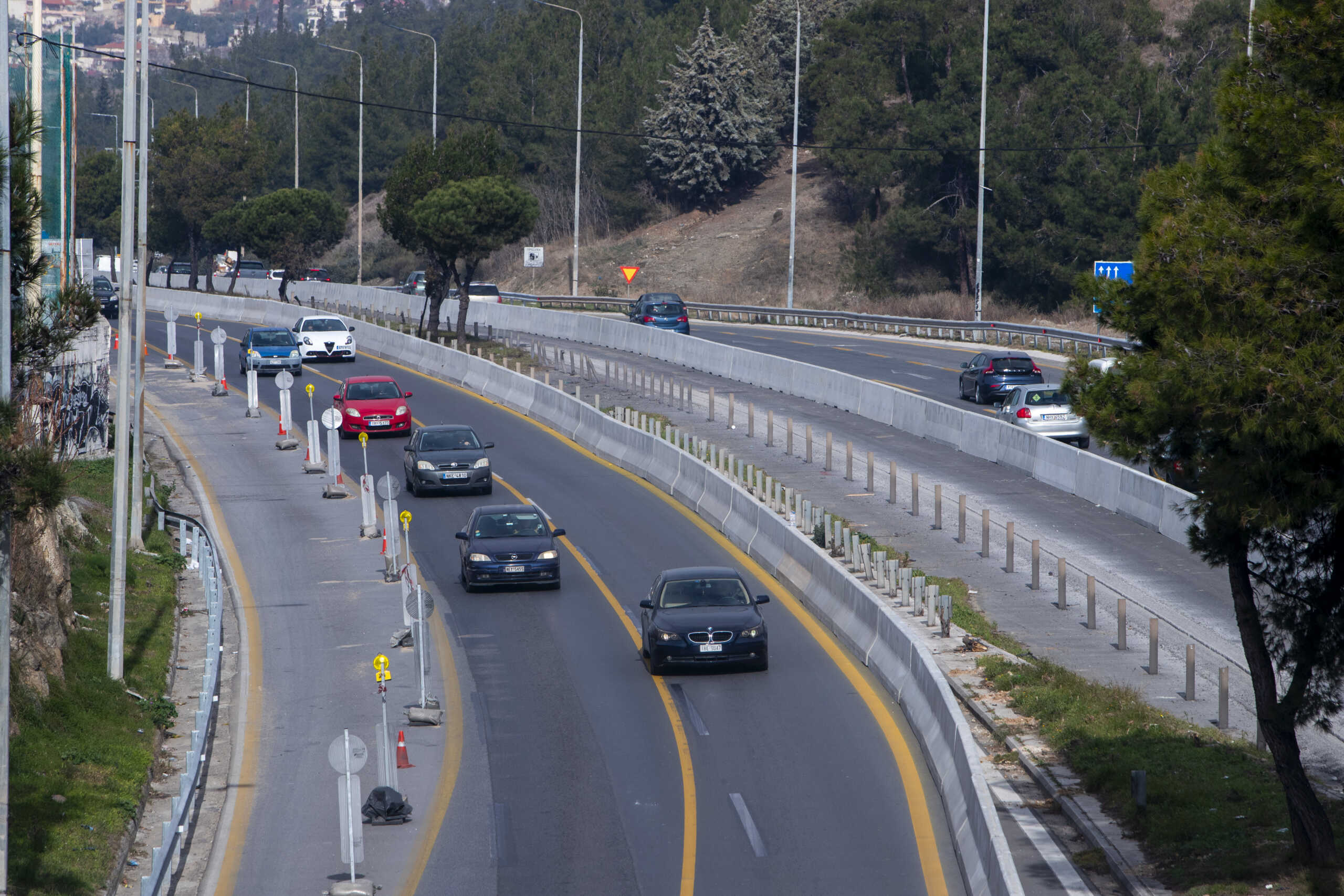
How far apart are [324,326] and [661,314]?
1324 cm

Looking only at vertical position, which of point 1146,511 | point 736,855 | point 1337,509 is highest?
point 1337,509

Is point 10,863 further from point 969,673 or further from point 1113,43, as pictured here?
point 1113,43

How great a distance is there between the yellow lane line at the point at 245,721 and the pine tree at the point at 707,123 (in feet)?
223

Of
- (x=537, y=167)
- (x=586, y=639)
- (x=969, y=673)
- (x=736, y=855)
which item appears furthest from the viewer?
(x=537, y=167)

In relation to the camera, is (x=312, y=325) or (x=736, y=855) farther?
(x=312, y=325)

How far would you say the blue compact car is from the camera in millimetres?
48562

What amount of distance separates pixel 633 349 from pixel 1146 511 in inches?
1119

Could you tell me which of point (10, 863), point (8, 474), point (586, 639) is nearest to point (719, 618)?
point (586, 639)

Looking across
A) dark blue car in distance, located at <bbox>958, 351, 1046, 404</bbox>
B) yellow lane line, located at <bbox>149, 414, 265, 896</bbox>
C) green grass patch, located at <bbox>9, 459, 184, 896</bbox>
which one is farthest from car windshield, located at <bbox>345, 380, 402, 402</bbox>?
dark blue car in distance, located at <bbox>958, 351, 1046, 404</bbox>

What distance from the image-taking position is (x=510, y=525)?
25672 mm

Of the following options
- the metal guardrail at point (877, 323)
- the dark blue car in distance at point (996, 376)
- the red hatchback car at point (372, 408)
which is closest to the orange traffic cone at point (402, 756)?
the red hatchback car at point (372, 408)

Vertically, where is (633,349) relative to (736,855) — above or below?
above

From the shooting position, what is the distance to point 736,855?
1441cm

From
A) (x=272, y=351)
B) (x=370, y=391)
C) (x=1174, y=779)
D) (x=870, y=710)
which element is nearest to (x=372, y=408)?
(x=370, y=391)
